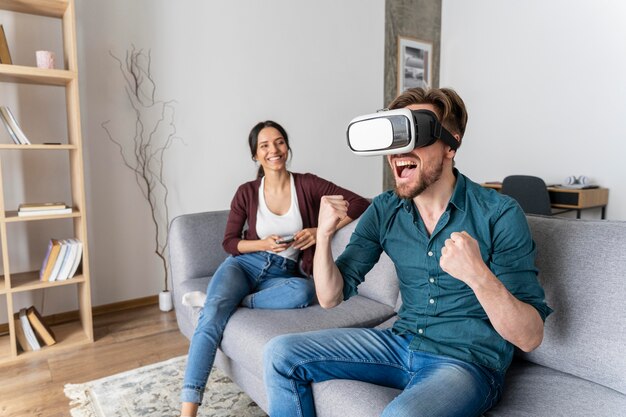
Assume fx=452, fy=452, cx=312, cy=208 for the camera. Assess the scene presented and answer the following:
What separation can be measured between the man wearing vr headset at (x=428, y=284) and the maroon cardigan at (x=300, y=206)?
615mm

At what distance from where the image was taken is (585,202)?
10.7 ft

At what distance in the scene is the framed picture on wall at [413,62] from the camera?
413 centimetres

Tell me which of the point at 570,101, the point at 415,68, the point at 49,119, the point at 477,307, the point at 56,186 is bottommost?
the point at 477,307

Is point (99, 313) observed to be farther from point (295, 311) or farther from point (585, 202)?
point (585, 202)

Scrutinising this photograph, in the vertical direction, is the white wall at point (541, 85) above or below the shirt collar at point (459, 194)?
above

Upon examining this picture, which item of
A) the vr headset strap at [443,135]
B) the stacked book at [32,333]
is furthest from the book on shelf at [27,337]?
the vr headset strap at [443,135]

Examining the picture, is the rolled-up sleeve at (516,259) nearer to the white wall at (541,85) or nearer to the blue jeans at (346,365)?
the blue jeans at (346,365)

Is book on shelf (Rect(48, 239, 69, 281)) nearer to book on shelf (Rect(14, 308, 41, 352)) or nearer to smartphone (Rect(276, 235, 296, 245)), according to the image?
book on shelf (Rect(14, 308, 41, 352))

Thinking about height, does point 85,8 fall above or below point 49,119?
above

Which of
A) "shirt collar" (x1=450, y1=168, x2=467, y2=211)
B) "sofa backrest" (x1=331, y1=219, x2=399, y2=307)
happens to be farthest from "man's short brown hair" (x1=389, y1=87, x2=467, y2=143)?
"sofa backrest" (x1=331, y1=219, x2=399, y2=307)

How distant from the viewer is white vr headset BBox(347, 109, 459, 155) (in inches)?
35.8

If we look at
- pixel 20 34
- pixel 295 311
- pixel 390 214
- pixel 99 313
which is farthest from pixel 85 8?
pixel 390 214

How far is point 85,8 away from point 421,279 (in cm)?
246

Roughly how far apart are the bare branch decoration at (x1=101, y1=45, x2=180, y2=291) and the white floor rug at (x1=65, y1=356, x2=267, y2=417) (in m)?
1.03
